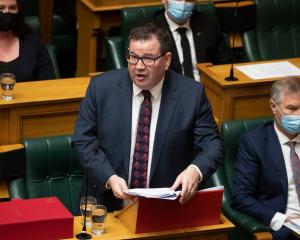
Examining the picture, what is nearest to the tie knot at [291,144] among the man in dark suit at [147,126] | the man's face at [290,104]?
the man's face at [290,104]

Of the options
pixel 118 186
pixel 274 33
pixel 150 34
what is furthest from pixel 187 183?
pixel 274 33

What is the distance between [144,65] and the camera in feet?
9.89

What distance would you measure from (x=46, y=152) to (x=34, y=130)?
0.17 meters

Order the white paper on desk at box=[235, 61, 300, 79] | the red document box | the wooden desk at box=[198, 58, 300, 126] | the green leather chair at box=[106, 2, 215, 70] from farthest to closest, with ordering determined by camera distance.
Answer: the green leather chair at box=[106, 2, 215, 70]
the white paper on desk at box=[235, 61, 300, 79]
the wooden desk at box=[198, 58, 300, 126]
the red document box

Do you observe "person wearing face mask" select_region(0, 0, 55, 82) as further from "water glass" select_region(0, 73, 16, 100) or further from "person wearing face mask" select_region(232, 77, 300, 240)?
"person wearing face mask" select_region(232, 77, 300, 240)

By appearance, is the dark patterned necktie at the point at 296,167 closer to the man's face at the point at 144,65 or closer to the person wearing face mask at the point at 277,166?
the person wearing face mask at the point at 277,166

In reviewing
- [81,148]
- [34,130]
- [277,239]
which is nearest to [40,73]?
[34,130]

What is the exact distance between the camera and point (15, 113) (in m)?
3.59

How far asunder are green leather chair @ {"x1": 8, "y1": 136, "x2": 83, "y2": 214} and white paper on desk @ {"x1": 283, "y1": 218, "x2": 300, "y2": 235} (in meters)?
0.80

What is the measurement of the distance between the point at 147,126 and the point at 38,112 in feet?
2.18

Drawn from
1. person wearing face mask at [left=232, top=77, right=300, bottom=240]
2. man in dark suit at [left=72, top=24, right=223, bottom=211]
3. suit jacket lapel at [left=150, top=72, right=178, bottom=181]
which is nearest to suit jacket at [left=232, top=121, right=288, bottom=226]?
person wearing face mask at [left=232, top=77, right=300, bottom=240]

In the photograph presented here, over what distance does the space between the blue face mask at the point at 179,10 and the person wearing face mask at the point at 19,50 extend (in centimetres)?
69

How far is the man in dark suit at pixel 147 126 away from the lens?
3.09m

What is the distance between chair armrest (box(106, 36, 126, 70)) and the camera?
4.58m
